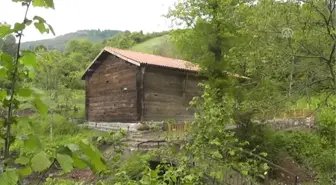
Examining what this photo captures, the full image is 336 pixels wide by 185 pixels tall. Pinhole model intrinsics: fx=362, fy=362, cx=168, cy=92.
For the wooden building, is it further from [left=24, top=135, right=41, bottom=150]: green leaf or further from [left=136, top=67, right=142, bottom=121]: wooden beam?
[left=24, top=135, right=41, bottom=150]: green leaf

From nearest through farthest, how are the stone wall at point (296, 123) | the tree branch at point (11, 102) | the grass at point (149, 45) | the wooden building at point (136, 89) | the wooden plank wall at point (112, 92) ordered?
the tree branch at point (11, 102), the wooden building at point (136, 89), the wooden plank wall at point (112, 92), the stone wall at point (296, 123), the grass at point (149, 45)

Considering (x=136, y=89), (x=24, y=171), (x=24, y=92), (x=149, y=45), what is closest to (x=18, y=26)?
(x=24, y=92)

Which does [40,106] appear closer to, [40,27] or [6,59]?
[6,59]

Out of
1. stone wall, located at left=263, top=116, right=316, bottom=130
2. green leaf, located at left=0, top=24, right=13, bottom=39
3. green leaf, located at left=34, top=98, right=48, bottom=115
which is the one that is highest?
green leaf, located at left=0, top=24, right=13, bottom=39

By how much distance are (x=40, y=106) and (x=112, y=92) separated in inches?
859

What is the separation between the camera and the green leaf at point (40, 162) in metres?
1.37

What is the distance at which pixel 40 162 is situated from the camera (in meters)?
1.38

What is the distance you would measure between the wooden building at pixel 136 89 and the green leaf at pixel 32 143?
19.4m

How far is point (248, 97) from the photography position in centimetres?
1368

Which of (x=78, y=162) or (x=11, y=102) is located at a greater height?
(x=11, y=102)

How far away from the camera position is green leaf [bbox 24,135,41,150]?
4.78 feet

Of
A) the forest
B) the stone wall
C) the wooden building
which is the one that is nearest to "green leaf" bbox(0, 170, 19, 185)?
the forest

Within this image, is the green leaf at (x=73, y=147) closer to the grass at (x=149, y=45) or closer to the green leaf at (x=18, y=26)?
the green leaf at (x=18, y=26)

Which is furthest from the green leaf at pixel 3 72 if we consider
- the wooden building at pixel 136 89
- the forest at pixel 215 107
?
the wooden building at pixel 136 89
